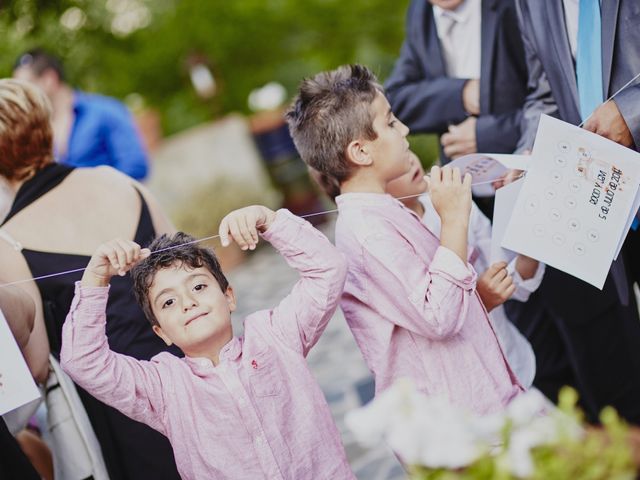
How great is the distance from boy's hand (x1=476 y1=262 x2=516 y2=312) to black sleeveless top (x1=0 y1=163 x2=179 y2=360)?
3.01ft

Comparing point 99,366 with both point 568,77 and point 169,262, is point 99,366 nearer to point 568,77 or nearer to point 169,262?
point 169,262

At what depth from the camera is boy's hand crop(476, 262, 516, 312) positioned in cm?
249

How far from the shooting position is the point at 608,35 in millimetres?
2586

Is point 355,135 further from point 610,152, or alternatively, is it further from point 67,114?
point 67,114

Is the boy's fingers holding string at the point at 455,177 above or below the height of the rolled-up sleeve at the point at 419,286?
above

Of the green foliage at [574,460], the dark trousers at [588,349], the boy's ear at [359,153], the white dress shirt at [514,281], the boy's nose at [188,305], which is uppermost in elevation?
the boy's ear at [359,153]

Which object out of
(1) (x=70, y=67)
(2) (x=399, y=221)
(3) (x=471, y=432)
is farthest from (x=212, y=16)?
(3) (x=471, y=432)

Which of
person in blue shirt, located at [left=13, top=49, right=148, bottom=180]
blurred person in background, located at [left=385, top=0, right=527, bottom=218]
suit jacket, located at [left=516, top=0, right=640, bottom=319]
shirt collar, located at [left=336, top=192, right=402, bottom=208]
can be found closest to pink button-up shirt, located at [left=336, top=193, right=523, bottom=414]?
shirt collar, located at [left=336, top=192, right=402, bottom=208]

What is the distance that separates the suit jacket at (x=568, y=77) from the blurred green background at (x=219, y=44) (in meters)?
6.55

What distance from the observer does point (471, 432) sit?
46.8 inches

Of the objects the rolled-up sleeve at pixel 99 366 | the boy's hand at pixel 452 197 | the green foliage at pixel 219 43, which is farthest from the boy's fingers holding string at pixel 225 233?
the green foliage at pixel 219 43

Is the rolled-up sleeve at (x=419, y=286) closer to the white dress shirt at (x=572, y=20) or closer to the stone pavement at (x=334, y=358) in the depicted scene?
the white dress shirt at (x=572, y=20)

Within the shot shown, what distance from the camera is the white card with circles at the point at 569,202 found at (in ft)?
7.91

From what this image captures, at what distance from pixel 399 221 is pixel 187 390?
72 cm
